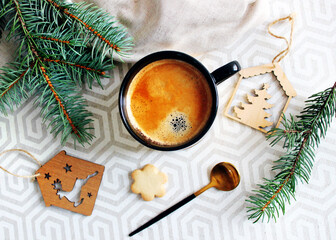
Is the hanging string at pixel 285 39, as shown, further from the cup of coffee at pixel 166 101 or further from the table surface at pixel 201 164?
the cup of coffee at pixel 166 101

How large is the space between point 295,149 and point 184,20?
14.2 inches

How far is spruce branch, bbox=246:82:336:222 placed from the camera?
0.71 meters

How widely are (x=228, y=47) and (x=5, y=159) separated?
585 mm

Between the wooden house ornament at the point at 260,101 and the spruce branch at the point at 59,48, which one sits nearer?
the spruce branch at the point at 59,48

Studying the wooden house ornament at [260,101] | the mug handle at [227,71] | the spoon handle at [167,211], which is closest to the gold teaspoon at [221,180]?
the spoon handle at [167,211]

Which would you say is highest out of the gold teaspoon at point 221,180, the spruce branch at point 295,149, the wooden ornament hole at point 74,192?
the spruce branch at point 295,149

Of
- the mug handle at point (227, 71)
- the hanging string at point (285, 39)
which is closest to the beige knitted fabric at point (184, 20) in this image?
the hanging string at point (285, 39)

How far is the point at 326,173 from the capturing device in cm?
80

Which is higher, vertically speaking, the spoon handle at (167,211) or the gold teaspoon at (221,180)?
the gold teaspoon at (221,180)

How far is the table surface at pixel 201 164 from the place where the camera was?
0.80m

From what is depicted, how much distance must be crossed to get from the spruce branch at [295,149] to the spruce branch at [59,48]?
1.25ft

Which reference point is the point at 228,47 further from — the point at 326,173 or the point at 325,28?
the point at 326,173

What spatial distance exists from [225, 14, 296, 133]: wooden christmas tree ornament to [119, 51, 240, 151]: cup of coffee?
0.34 feet

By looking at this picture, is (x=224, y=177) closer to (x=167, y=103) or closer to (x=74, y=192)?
(x=167, y=103)
